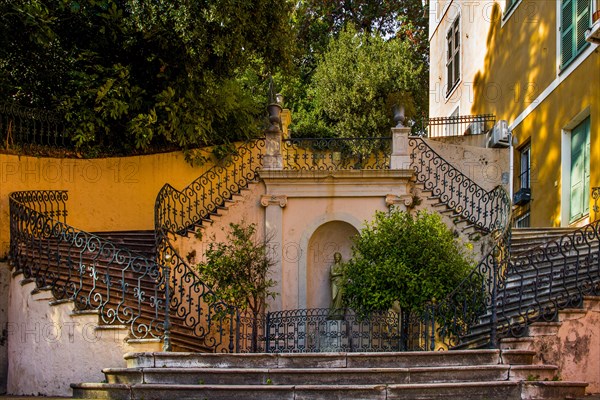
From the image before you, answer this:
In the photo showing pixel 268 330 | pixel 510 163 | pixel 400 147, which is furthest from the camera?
pixel 510 163

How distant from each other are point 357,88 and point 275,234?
9539mm

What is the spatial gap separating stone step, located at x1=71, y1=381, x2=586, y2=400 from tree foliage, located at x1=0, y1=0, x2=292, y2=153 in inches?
332

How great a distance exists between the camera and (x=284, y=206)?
19.9m

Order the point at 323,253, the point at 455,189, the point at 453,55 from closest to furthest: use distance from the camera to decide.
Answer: the point at 323,253 → the point at 455,189 → the point at 453,55

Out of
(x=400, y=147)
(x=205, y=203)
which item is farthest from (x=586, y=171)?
(x=205, y=203)

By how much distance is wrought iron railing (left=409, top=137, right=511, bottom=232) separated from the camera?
64.3 feet

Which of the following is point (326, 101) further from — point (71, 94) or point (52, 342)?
point (52, 342)

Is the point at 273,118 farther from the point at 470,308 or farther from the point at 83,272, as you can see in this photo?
the point at 470,308

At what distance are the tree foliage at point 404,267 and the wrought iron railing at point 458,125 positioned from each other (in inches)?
305

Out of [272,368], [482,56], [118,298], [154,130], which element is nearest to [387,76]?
[482,56]

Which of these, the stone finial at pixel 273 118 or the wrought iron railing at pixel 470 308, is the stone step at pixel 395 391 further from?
the stone finial at pixel 273 118

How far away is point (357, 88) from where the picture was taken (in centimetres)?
2827

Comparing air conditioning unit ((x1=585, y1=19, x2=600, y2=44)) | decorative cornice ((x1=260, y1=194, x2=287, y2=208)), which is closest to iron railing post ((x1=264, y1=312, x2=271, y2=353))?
decorative cornice ((x1=260, y1=194, x2=287, y2=208))

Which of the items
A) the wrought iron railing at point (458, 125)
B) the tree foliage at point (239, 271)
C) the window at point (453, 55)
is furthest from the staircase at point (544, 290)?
the window at point (453, 55)
